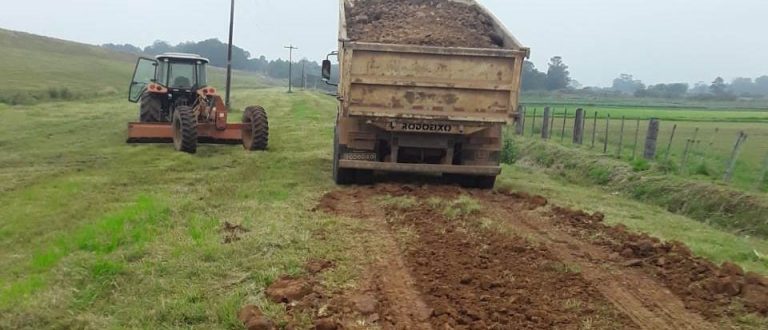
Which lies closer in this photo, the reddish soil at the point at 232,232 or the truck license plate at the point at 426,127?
the reddish soil at the point at 232,232

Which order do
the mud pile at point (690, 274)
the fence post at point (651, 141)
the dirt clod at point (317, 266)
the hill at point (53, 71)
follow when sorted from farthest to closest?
the hill at point (53, 71) → the fence post at point (651, 141) → the dirt clod at point (317, 266) → the mud pile at point (690, 274)

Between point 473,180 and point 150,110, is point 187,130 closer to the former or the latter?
point 150,110

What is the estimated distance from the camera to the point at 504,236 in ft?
25.5

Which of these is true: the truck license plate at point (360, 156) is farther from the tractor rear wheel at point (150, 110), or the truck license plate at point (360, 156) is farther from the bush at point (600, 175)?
the tractor rear wheel at point (150, 110)

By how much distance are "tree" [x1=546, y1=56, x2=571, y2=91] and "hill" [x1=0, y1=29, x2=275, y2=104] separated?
136 ft

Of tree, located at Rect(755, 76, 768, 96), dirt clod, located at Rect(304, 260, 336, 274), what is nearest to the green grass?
dirt clod, located at Rect(304, 260, 336, 274)

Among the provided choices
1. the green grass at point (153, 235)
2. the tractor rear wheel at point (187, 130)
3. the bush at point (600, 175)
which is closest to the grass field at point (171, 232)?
the green grass at point (153, 235)

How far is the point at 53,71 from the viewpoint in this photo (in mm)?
54969

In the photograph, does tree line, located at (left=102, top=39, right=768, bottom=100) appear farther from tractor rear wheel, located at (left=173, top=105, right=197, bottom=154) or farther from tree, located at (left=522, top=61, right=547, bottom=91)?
tractor rear wheel, located at (left=173, top=105, right=197, bottom=154)

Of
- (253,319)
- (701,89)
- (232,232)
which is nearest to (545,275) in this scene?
(253,319)

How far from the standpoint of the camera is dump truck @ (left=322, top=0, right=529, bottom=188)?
34.4 feet

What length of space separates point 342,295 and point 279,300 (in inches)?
19.6

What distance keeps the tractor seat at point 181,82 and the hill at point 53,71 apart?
17.0 meters

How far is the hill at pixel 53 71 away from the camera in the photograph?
35.9 meters
